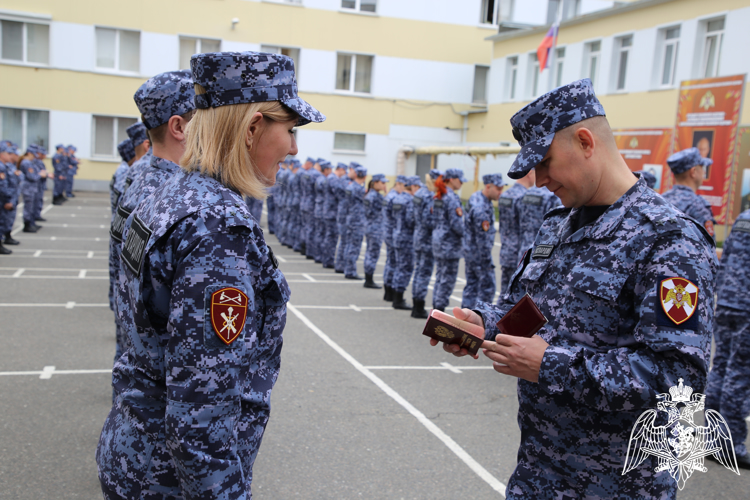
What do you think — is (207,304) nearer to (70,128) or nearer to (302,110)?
(302,110)

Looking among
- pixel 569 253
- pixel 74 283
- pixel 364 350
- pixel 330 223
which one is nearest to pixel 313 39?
pixel 330 223

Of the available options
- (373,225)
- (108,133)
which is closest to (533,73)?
(373,225)

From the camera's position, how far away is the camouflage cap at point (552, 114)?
2078 mm

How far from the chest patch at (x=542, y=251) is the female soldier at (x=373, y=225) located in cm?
951

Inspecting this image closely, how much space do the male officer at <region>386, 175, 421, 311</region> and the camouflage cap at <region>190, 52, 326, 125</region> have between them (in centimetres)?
844

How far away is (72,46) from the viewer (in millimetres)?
25266

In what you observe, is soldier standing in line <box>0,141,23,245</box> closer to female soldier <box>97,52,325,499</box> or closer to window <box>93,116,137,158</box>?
window <box>93,116,137,158</box>

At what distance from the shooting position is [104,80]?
25734mm

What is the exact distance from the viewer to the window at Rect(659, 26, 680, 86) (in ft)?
63.3

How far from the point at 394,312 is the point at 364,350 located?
101 inches

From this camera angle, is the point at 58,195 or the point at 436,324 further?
the point at 58,195

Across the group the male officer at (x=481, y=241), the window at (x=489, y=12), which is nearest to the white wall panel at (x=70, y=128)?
the window at (x=489, y=12)

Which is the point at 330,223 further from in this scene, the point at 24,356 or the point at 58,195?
the point at 58,195

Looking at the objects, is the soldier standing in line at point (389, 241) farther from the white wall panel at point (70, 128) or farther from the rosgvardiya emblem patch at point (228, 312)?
the white wall panel at point (70, 128)
